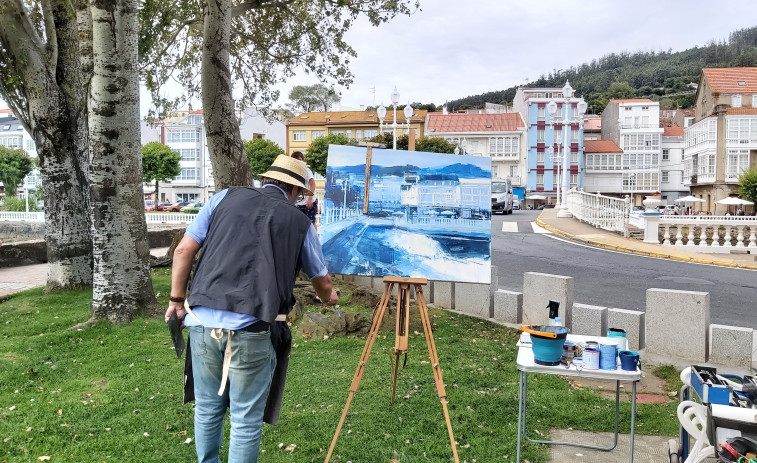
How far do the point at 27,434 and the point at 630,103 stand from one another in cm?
Result: 7116

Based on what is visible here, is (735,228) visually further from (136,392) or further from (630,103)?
(630,103)

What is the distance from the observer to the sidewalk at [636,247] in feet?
52.5

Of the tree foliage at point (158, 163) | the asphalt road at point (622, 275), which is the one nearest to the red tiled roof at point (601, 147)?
the tree foliage at point (158, 163)

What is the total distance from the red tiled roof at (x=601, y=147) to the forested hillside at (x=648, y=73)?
39734 millimetres

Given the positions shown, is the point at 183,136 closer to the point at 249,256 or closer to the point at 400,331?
the point at 400,331

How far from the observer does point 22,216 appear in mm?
32656

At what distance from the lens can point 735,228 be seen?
19984 mm

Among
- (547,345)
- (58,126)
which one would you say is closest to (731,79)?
(58,126)

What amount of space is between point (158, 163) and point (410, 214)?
55.0 m

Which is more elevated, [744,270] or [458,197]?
[458,197]

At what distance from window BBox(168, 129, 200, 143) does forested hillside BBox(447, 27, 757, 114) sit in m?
58.0

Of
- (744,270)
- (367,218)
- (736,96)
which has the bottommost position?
(744,270)

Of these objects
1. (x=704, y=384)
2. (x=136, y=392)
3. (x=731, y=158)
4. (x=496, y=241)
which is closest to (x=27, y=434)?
(x=136, y=392)

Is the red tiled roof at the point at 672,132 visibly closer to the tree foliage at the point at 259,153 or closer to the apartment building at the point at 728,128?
the apartment building at the point at 728,128
